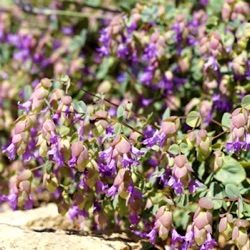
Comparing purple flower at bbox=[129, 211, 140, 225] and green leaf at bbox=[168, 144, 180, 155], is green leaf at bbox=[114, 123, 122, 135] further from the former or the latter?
purple flower at bbox=[129, 211, 140, 225]

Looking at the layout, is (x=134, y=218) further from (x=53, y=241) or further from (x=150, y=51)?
(x=150, y=51)

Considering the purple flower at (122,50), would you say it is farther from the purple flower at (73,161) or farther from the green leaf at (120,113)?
the purple flower at (73,161)

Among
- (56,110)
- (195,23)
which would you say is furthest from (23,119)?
(195,23)

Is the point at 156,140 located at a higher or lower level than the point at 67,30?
lower

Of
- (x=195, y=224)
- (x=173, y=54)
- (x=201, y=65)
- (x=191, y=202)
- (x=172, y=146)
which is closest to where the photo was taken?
(x=195, y=224)

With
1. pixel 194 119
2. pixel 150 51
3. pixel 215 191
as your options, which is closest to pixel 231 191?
pixel 215 191

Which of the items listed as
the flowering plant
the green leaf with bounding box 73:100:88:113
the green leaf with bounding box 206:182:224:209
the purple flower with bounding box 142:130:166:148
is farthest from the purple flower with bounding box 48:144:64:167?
the green leaf with bounding box 206:182:224:209

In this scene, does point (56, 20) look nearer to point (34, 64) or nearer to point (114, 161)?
point (34, 64)
